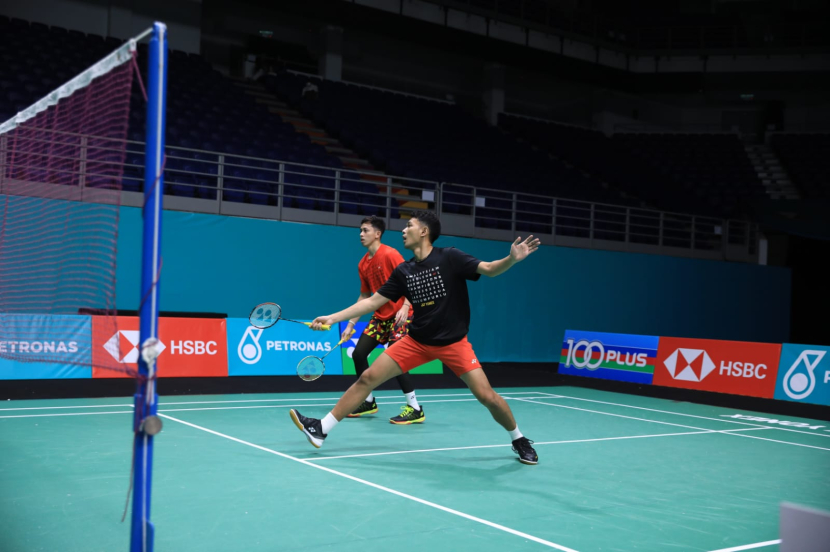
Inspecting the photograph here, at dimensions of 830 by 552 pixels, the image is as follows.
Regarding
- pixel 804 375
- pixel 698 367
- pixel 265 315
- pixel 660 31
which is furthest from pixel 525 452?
pixel 660 31

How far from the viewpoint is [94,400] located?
10.0 m

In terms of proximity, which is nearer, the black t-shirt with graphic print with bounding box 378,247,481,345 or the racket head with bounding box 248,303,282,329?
the black t-shirt with graphic print with bounding box 378,247,481,345

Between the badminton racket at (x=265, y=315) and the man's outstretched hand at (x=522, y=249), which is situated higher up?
the man's outstretched hand at (x=522, y=249)

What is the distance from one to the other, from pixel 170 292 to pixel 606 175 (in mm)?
15896

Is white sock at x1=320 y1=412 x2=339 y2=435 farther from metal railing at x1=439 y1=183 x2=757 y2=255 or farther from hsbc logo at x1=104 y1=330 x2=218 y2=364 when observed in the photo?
metal railing at x1=439 y1=183 x2=757 y2=255

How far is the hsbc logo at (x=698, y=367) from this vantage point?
41.2 feet

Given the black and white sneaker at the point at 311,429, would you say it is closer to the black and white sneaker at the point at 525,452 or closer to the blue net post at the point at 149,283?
the black and white sneaker at the point at 525,452

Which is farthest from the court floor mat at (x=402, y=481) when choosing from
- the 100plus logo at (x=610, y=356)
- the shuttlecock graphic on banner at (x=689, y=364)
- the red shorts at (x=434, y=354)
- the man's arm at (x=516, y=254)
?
the 100plus logo at (x=610, y=356)

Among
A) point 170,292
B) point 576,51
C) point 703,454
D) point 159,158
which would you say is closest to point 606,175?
point 576,51

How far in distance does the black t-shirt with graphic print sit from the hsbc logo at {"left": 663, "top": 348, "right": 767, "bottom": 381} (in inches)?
281

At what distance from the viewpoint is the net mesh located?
4254mm

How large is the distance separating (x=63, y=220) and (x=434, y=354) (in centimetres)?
459

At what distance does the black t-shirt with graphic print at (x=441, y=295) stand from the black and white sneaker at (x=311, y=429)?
1.13m

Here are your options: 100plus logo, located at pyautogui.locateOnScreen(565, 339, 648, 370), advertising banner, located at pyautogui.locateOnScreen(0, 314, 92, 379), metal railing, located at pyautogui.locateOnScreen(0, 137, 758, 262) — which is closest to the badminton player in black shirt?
advertising banner, located at pyautogui.locateOnScreen(0, 314, 92, 379)
